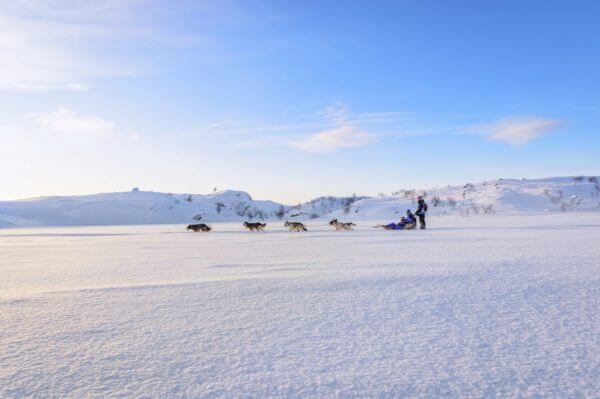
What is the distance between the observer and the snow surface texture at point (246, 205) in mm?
25797

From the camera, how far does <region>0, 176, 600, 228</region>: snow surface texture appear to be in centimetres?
2580

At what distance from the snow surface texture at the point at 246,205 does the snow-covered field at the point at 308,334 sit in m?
20.9

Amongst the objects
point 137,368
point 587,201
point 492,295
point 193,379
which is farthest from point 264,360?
point 587,201

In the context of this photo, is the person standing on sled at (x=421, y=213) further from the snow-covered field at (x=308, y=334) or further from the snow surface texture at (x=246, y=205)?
the snow surface texture at (x=246, y=205)

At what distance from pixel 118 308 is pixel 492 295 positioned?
9.59 feet

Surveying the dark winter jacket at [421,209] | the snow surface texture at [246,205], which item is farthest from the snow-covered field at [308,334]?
the snow surface texture at [246,205]

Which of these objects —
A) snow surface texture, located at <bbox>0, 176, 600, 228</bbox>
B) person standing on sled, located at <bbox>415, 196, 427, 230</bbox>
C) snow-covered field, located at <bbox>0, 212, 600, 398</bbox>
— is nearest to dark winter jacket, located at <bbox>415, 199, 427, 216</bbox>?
person standing on sled, located at <bbox>415, 196, 427, 230</bbox>

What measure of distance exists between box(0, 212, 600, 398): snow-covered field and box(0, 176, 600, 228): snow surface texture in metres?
20.9

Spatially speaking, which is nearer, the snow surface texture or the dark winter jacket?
the dark winter jacket

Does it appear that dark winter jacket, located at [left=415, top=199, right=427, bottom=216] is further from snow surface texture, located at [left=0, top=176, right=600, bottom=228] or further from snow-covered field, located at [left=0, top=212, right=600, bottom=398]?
snow surface texture, located at [left=0, top=176, right=600, bottom=228]

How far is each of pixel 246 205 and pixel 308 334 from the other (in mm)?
37760

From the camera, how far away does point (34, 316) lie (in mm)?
2848

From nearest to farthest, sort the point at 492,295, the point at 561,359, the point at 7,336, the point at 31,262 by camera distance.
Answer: the point at 561,359 → the point at 7,336 → the point at 492,295 → the point at 31,262

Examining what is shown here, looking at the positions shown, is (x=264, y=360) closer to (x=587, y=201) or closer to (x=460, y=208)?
(x=460, y=208)
